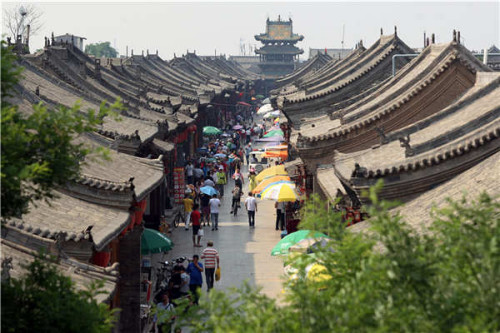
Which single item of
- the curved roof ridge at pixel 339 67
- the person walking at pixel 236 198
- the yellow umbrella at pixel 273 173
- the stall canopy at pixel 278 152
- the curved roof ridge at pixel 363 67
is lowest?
the person walking at pixel 236 198

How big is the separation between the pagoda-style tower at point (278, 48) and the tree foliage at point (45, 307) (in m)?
118

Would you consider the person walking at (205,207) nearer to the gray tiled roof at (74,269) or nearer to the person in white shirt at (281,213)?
the person in white shirt at (281,213)

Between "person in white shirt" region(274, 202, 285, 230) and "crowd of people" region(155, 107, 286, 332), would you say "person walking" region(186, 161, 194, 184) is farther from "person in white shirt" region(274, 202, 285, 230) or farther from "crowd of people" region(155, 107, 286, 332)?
"person in white shirt" region(274, 202, 285, 230)

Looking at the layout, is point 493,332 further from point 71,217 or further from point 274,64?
point 274,64

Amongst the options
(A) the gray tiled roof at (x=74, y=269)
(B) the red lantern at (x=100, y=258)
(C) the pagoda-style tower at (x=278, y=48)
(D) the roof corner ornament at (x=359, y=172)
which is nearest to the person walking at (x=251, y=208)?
(D) the roof corner ornament at (x=359, y=172)

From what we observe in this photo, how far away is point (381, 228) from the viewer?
8.14 m

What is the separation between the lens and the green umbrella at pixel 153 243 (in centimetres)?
2153

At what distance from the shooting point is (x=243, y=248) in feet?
96.3

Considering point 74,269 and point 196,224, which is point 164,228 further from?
point 74,269

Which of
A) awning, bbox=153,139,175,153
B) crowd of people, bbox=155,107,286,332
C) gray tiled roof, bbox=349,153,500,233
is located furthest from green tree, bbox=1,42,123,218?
awning, bbox=153,139,175,153

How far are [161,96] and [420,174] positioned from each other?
32053 mm

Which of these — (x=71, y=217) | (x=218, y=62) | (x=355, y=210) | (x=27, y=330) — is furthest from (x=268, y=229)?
(x=218, y=62)

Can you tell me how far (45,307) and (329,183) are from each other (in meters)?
16.9

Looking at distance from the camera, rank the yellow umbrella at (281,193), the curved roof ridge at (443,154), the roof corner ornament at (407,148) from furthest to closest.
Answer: the yellow umbrella at (281,193), the roof corner ornament at (407,148), the curved roof ridge at (443,154)
